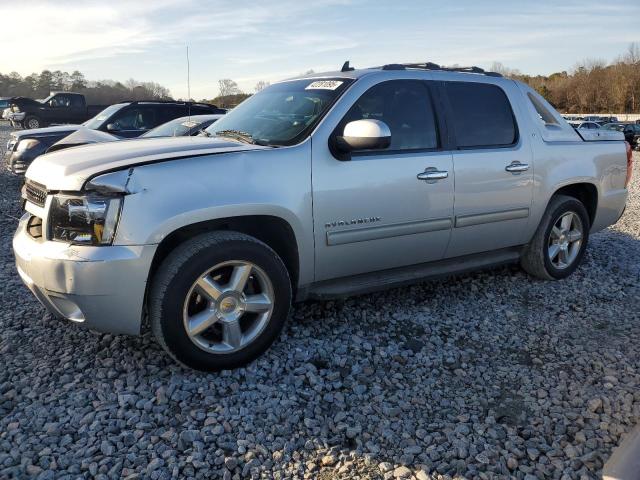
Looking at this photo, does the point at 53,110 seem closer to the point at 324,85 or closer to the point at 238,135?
the point at 238,135

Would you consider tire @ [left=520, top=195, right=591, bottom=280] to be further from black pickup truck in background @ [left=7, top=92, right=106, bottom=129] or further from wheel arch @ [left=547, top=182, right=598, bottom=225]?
black pickup truck in background @ [left=7, top=92, right=106, bottom=129]

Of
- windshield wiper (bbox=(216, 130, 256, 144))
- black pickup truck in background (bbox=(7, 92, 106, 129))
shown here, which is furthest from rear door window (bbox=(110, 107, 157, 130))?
black pickup truck in background (bbox=(7, 92, 106, 129))

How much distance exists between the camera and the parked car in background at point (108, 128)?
9.32m

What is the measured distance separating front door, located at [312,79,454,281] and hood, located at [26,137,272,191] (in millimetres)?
576

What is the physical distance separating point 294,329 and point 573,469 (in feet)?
6.42

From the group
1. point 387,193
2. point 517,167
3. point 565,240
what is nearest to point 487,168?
point 517,167

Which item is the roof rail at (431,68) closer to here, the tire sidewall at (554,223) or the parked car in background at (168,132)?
the tire sidewall at (554,223)

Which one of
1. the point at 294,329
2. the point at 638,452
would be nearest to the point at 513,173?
the point at 294,329

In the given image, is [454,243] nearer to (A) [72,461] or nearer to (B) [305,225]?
(B) [305,225]

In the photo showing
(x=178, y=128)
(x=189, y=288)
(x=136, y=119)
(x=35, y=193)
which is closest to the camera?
(x=189, y=288)

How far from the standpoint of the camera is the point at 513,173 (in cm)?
431

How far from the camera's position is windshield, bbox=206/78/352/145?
3571 mm

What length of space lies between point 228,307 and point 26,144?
7962 millimetres

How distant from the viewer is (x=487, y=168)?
4137mm
